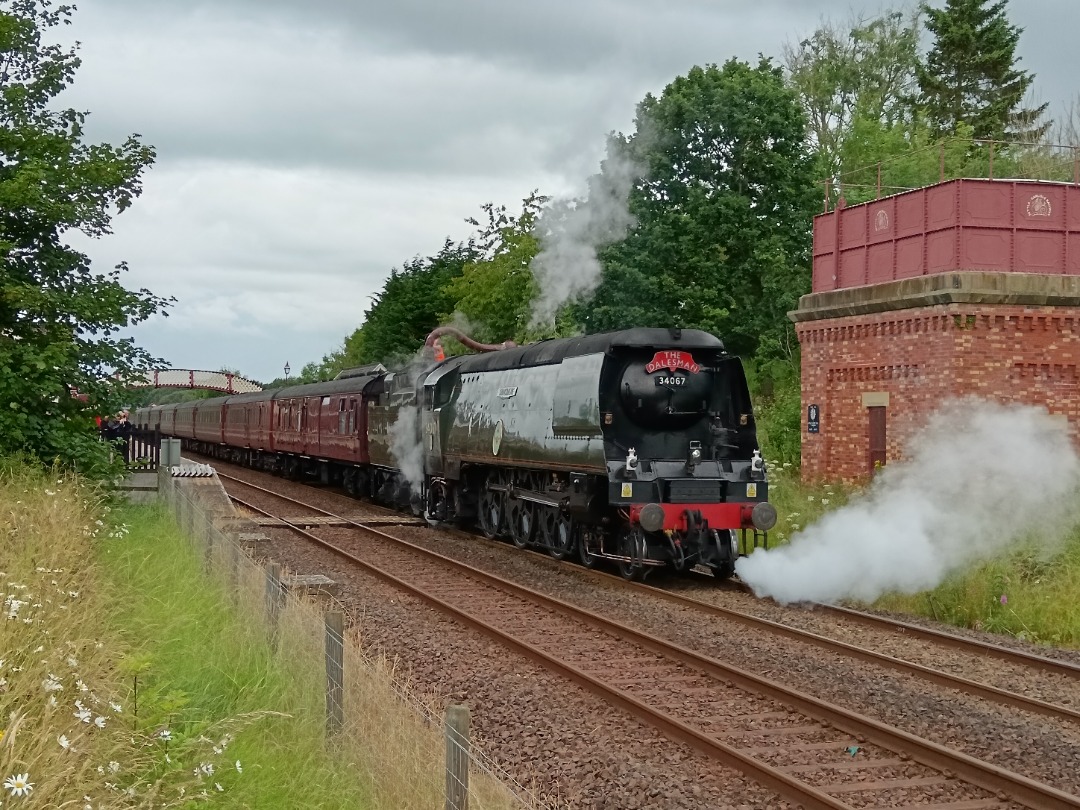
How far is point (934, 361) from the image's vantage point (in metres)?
18.5

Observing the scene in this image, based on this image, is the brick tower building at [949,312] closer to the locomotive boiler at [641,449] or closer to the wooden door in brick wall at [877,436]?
the wooden door in brick wall at [877,436]

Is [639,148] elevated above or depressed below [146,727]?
above

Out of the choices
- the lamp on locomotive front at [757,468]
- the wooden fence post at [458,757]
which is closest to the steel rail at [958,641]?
the lamp on locomotive front at [757,468]

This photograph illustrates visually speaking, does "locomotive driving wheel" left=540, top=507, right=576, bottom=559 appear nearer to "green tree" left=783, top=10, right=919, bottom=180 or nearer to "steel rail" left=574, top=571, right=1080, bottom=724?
"steel rail" left=574, top=571, right=1080, bottom=724

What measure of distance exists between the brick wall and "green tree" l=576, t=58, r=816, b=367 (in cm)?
864

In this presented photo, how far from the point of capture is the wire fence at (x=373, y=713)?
218 inches

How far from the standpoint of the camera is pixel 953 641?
1058 centimetres

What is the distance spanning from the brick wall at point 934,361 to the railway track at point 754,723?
9.32 metres

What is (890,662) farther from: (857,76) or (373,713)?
(857,76)

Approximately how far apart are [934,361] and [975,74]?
33.3 meters

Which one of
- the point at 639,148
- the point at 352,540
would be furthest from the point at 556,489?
the point at 639,148

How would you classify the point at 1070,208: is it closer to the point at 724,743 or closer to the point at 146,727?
the point at 724,743

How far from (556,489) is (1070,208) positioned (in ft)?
34.5

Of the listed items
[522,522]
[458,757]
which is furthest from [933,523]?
[458,757]
